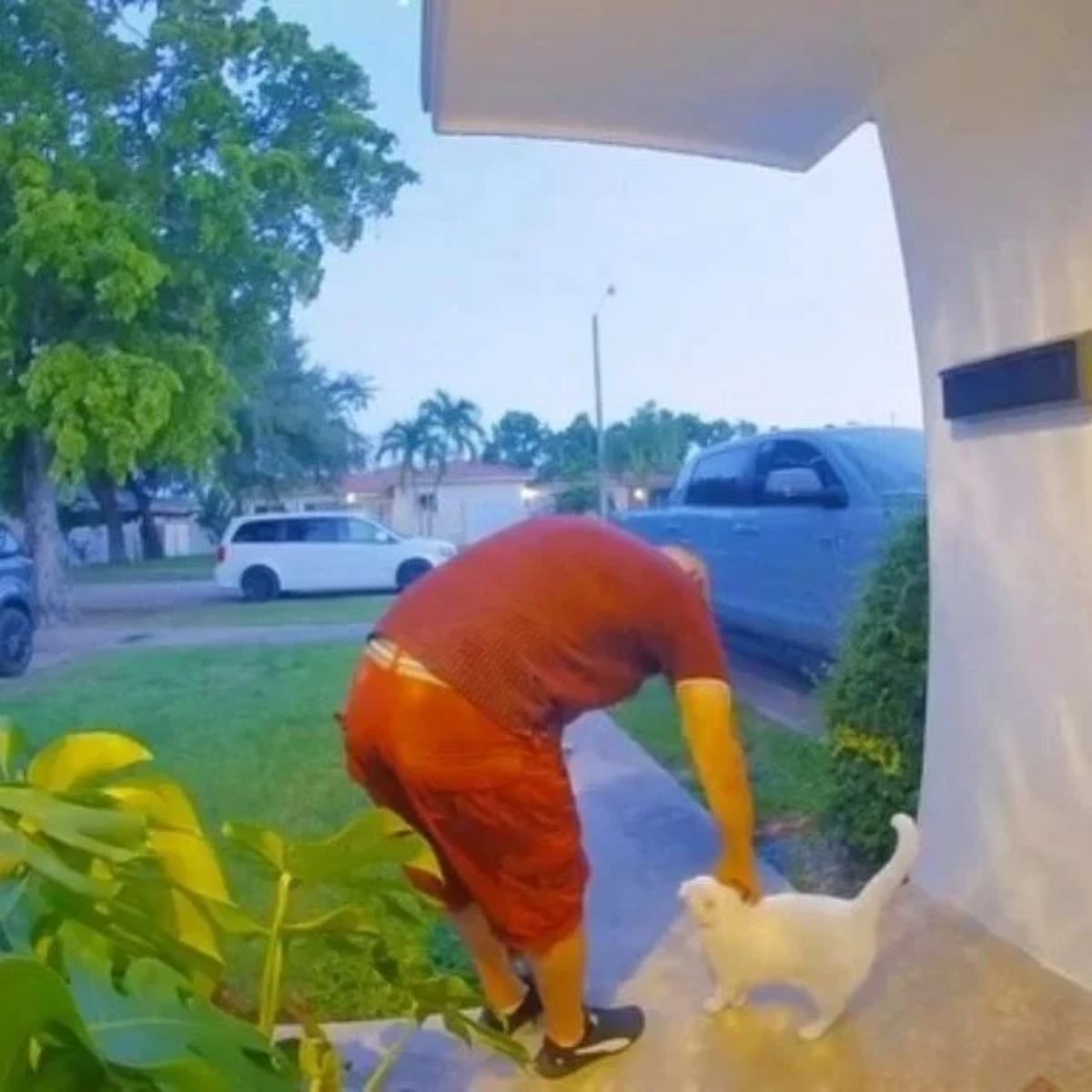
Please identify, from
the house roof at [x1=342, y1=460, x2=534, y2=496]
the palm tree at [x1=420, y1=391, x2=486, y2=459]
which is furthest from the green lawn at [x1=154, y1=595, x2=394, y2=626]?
the palm tree at [x1=420, y1=391, x2=486, y2=459]

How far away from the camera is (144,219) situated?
2475 mm

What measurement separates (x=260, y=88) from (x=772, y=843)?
177cm

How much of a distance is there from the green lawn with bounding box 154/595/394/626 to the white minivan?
0.12 feet

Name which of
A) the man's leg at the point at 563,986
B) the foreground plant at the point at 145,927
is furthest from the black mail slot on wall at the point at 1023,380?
the foreground plant at the point at 145,927

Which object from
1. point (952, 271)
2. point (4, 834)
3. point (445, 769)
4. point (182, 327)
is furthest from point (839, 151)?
point (4, 834)

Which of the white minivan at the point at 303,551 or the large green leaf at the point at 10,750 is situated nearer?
the large green leaf at the point at 10,750

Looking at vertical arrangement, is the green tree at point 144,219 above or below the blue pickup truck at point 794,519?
above

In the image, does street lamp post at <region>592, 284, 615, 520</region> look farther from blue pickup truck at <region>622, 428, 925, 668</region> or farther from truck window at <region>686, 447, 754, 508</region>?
truck window at <region>686, 447, 754, 508</region>

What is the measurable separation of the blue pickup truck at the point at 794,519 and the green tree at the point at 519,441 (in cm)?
28

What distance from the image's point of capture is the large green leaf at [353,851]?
74 cm

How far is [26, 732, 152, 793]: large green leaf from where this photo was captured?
71 cm

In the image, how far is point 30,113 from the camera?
2455 millimetres

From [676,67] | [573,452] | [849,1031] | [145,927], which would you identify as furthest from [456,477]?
[145,927]

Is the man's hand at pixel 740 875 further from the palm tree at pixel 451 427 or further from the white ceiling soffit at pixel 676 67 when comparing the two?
the white ceiling soffit at pixel 676 67
